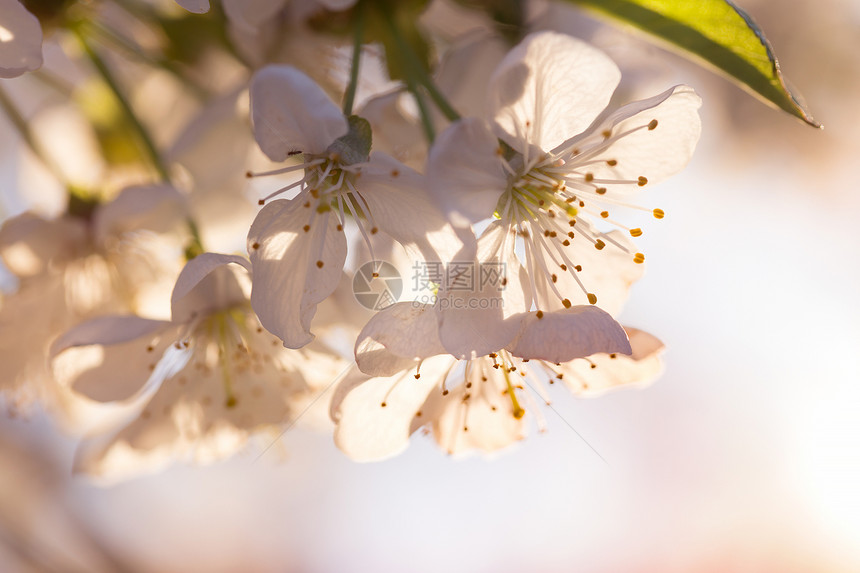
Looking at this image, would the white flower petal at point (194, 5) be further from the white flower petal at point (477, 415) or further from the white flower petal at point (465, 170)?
the white flower petal at point (477, 415)

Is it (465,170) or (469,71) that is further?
(469,71)

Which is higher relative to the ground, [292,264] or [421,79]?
[421,79]

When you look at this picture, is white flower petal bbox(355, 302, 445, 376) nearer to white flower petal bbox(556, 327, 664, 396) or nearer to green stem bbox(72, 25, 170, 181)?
white flower petal bbox(556, 327, 664, 396)

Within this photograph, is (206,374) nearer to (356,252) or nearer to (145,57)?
(356,252)

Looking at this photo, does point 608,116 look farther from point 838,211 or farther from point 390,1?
point 838,211

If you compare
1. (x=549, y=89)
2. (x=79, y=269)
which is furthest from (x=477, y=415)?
(x=79, y=269)

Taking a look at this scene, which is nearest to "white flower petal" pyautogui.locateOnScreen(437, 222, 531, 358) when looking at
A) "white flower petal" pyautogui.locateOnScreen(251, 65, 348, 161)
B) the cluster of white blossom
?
the cluster of white blossom

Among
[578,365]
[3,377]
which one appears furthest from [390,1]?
[3,377]

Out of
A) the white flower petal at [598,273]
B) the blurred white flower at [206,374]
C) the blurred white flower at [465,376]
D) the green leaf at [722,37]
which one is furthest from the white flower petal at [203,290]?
the green leaf at [722,37]
